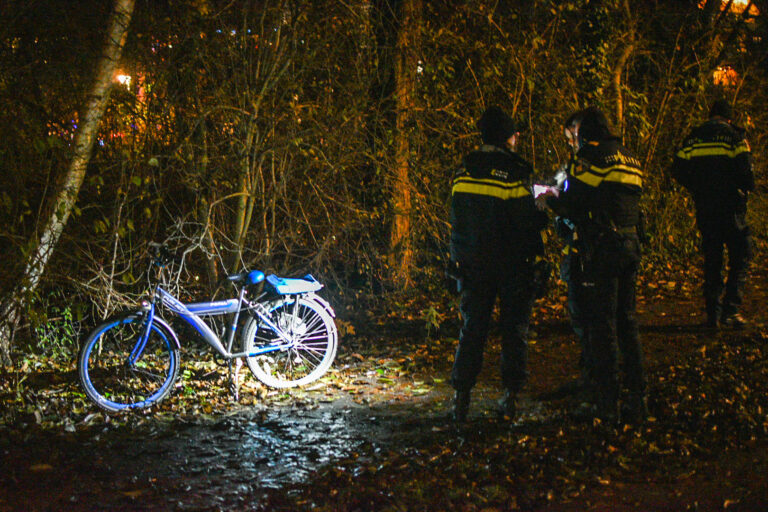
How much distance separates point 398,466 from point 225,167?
12.6 ft

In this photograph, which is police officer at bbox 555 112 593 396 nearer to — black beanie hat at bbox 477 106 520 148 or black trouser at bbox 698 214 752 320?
black beanie hat at bbox 477 106 520 148

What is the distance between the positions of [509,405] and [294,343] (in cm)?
209

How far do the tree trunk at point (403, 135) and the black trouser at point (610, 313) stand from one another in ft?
11.0

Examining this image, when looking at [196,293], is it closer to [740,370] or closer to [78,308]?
[78,308]

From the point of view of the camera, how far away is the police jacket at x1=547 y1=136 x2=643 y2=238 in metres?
4.75

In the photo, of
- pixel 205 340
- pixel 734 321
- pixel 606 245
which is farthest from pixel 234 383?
pixel 734 321

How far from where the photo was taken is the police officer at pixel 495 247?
15.9ft

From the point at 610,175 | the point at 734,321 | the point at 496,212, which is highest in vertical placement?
the point at 610,175

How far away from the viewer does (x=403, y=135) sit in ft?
26.1

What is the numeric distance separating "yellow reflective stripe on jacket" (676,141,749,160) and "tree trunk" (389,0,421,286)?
2.99 m

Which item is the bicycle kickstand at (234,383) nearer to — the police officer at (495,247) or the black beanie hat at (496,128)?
the police officer at (495,247)

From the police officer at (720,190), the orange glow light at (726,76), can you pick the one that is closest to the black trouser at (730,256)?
the police officer at (720,190)

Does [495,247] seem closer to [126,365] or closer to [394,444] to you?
[394,444]

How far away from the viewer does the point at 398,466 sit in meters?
4.26
